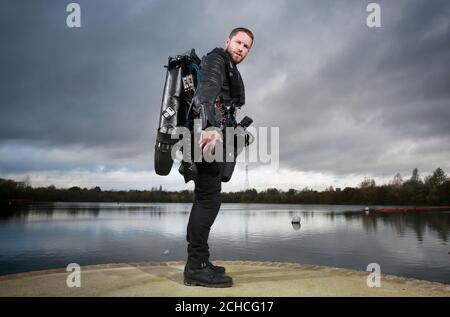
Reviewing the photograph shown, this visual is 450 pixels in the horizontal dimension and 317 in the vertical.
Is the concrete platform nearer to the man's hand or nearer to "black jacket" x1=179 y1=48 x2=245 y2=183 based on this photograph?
"black jacket" x1=179 y1=48 x2=245 y2=183

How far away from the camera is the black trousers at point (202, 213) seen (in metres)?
4.33

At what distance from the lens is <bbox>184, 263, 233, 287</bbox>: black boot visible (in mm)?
4301

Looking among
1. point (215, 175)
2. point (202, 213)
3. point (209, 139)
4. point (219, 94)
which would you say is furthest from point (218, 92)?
point (202, 213)

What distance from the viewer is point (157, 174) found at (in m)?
4.43

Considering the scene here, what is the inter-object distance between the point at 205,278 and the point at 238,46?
3076 millimetres

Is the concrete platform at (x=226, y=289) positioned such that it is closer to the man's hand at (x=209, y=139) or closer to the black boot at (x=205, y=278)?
the black boot at (x=205, y=278)

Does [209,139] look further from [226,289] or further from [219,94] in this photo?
[226,289]

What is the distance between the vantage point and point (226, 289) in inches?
167

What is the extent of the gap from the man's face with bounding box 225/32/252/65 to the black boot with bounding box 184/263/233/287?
2.80m

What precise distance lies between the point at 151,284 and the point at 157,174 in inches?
60.6
